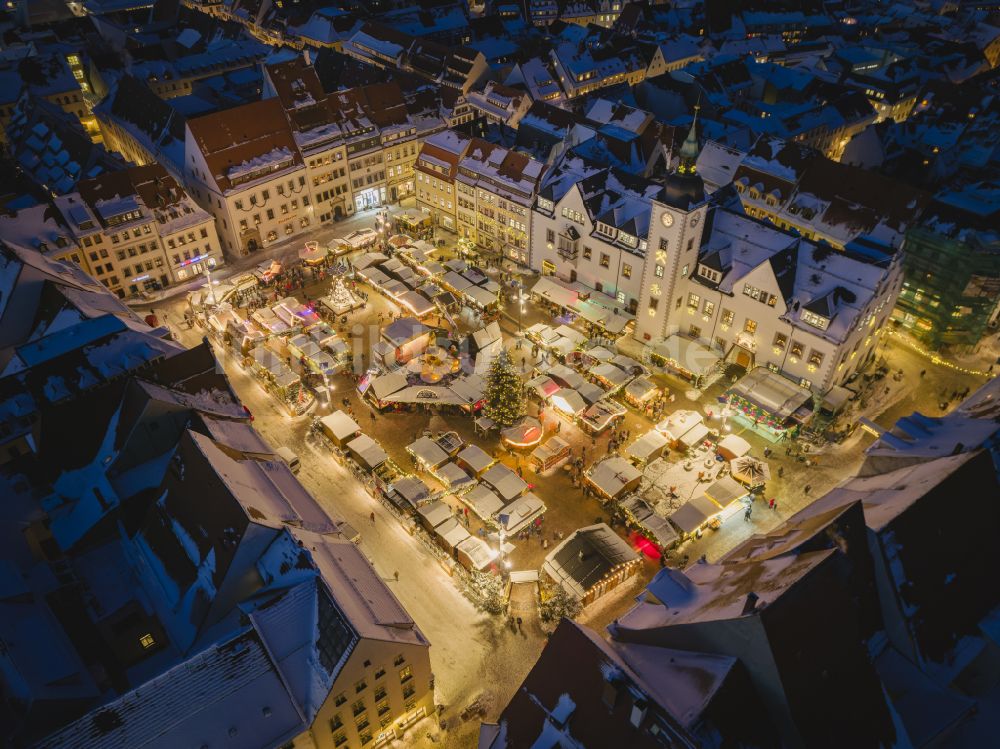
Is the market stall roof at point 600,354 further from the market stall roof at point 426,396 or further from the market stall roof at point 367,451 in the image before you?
the market stall roof at point 367,451

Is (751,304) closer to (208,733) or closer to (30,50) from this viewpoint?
(208,733)

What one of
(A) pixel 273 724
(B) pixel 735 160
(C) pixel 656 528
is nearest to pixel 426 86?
(B) pixel 735 160

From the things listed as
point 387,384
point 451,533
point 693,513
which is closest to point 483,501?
point 451,533

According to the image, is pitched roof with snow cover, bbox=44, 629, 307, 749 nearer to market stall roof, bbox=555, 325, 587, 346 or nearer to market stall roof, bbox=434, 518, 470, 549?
market stall roof, bbox=434, 518, 470, 549

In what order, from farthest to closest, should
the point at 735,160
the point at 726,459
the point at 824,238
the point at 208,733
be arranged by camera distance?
the point at 735,160 < the point at 824,238 < the point at 726,459 < the point at 208,733

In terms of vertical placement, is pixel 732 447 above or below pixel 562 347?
above

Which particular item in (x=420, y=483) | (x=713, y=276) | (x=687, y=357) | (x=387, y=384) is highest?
(x=713, y=276)

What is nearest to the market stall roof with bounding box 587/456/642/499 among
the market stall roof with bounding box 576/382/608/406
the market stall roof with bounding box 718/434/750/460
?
the market stall roof with bounding box 718/434/750/460

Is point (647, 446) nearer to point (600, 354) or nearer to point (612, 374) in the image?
point (612, 374)

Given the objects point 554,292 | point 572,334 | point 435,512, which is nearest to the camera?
point 435,512
